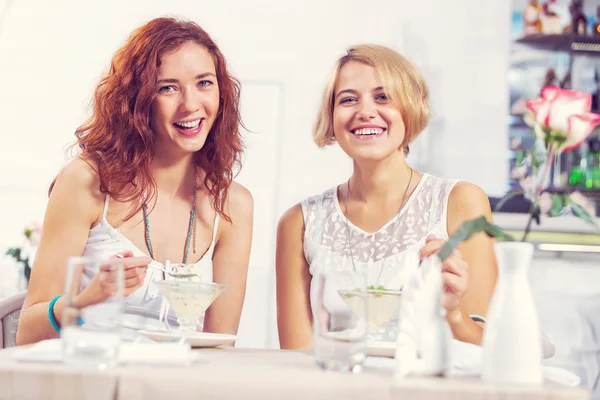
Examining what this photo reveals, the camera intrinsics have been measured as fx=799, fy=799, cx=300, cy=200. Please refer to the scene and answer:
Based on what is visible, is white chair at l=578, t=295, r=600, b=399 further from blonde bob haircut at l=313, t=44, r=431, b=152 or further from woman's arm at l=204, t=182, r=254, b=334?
woman's arm at l=204, t=182, r=254, b=334

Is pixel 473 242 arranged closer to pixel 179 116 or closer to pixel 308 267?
pixel 308 267

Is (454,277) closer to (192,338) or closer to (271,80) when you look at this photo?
(192,338)

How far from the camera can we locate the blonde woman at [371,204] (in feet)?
7.67

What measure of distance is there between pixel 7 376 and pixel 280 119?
402cm

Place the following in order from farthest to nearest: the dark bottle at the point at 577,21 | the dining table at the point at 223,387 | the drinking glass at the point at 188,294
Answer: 1. the dark bottle at the point at 577,21
2. the drinking glass at the point at 188,294
3. the dining table at the point at 223,387

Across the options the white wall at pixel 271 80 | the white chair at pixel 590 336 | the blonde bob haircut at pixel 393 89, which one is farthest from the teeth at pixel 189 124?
the white chair at pixel 590 336

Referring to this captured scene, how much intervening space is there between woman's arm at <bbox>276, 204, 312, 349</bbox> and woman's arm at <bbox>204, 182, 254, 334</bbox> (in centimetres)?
11

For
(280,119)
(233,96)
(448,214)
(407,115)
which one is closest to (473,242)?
(448,214)

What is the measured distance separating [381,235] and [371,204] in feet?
0.42

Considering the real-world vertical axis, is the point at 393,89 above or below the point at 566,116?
above

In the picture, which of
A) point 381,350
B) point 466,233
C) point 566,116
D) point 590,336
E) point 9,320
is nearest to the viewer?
point 466,233

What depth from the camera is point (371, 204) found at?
247 cm

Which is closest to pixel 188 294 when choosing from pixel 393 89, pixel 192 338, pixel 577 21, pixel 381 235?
pixel 192 338

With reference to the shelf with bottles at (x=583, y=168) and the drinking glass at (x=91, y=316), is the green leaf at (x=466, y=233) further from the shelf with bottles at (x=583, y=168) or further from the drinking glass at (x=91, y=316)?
the shelf with bottles at (x=583, y=168)
